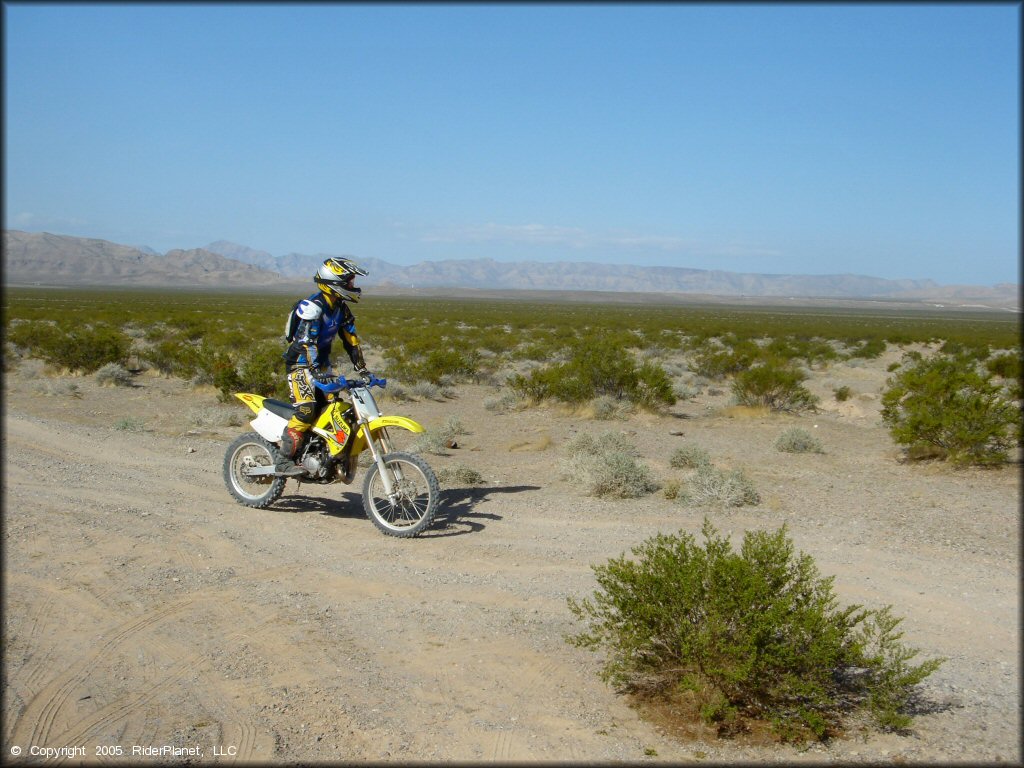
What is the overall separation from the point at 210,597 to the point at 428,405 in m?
12.3


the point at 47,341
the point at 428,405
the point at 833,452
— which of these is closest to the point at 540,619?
the point at 833,452

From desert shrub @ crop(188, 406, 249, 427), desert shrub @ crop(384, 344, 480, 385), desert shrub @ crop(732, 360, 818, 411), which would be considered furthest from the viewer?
desert shrub @ crop(384, 344, 480, 385)

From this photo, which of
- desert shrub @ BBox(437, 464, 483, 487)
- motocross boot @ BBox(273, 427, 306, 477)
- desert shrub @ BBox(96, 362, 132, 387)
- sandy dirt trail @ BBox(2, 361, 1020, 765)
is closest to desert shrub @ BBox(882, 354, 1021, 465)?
sandy dirt trail @ BBox(2, 361, 1020, 765)

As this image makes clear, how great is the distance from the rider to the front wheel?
36.4 inches

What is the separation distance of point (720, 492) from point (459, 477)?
10.7ft

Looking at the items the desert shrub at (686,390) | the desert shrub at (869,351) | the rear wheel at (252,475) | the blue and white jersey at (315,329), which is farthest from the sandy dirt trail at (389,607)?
the desert shrub at (869,351)

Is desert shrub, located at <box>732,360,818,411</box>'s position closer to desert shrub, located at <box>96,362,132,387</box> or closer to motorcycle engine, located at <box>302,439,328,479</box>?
motorcycle engine, located at <box>302,439,328,479</box>

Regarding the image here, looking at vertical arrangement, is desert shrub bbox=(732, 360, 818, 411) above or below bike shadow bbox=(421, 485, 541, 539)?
above

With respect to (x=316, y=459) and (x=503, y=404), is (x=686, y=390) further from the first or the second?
(x=316, y=459)

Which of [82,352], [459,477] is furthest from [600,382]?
[82,352]

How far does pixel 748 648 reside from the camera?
4.11 metres

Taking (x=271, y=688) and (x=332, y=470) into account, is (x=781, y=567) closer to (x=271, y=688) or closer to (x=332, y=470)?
(x=271, y=688)

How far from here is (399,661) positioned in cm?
477

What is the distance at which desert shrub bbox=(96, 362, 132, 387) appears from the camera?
19703mm
